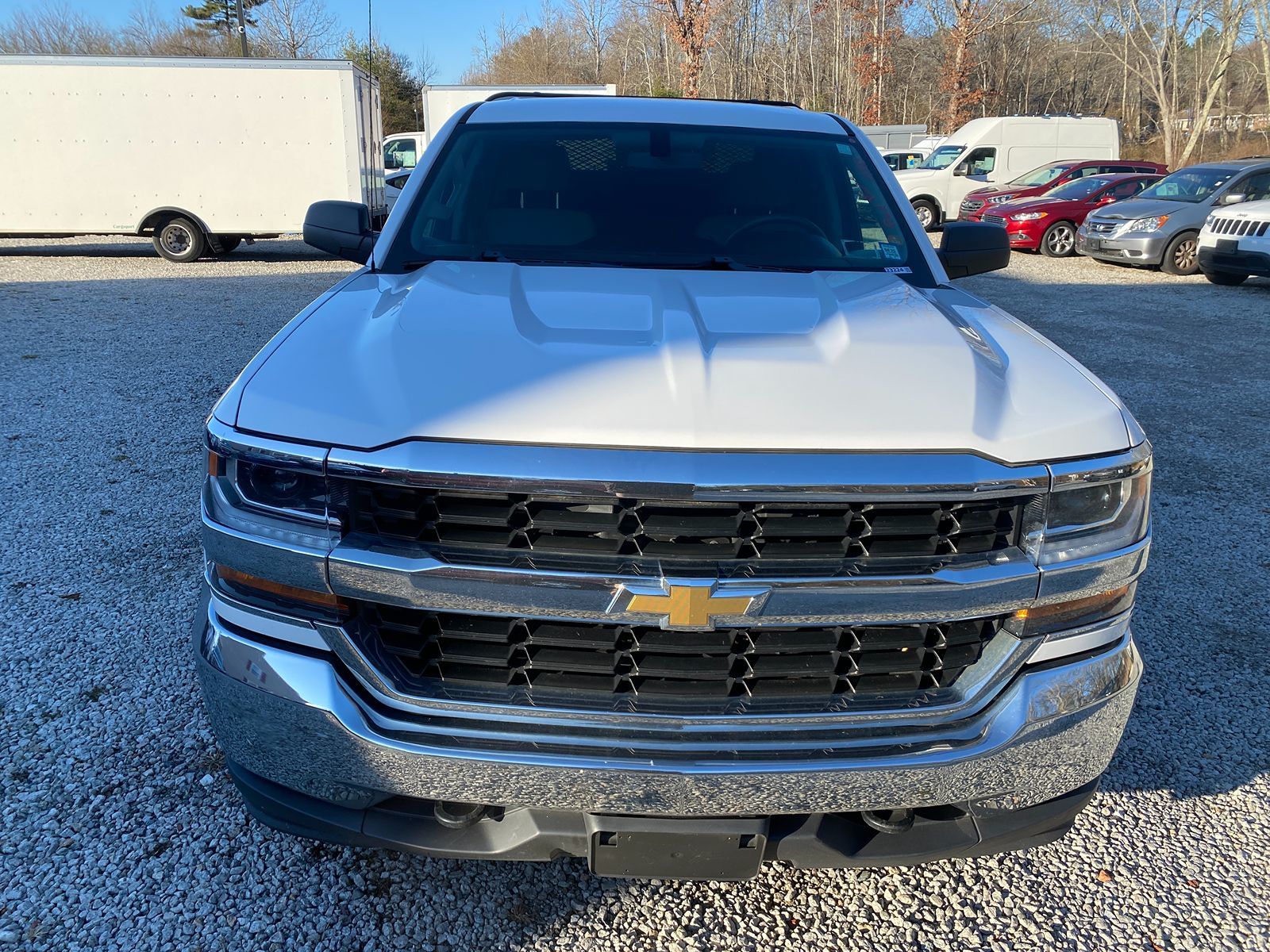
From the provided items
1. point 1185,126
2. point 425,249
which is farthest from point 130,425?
point 1185,126

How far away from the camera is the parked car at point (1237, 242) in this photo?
12195 mm

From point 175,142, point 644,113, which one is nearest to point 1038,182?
point 175,142

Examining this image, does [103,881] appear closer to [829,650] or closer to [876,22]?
[829,650]

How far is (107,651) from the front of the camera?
332cm

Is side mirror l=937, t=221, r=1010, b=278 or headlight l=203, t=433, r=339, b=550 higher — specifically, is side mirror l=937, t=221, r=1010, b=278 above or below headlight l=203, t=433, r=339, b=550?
above

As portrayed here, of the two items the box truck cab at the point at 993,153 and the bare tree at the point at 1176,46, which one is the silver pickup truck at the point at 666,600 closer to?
the box truck cab at the point at 993,153

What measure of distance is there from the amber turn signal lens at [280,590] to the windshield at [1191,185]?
16.3 meters

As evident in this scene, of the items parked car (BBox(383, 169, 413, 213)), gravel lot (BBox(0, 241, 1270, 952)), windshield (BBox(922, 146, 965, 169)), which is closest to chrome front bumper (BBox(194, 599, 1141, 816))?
gravel lot (BBox(0, 241, 1270, 952))

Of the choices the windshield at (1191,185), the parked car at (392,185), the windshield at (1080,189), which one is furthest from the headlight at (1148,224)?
the parked car at (392,185)

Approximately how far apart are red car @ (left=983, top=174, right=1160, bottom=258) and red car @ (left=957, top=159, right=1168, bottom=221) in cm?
80

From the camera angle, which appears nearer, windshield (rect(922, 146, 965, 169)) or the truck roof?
the truck roof

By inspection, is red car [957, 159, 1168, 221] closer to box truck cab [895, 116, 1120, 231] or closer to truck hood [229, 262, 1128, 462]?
box truck cab [895, 116, 1120, 231]

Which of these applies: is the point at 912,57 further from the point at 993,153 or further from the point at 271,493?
the point at 271,493

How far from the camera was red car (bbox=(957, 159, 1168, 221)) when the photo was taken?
18.0 metres
